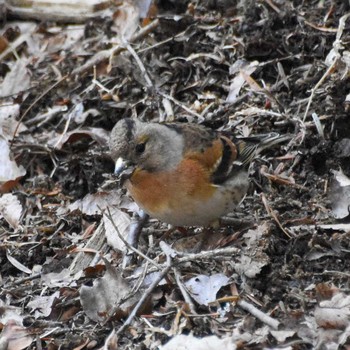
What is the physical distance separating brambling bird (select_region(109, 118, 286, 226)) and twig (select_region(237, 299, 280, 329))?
0.86 metres

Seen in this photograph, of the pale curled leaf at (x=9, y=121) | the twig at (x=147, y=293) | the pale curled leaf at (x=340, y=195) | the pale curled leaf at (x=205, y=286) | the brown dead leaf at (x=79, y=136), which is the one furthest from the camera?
the pale curled leaf at (x=9, y=121)

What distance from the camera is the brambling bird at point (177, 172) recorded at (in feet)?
17.5

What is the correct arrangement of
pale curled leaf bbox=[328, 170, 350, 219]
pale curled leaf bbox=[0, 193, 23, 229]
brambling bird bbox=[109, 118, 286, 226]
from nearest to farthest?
brambling bird bbox=[109, 118, 286, 226]
pale curled leaf bbox=[328, 170, 350, 219]
pale curled leaf bbox=[0, 193, 23, 229]

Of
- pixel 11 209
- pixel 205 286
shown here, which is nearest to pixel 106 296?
pixel 205 286

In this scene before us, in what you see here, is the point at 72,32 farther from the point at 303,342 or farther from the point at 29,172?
the point at 303,342

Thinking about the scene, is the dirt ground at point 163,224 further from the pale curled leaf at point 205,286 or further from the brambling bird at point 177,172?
the brambling bird at point 177,172

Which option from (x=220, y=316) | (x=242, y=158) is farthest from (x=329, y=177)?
(x=220, y=316)

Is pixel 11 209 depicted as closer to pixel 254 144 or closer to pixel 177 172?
pixel 177 172

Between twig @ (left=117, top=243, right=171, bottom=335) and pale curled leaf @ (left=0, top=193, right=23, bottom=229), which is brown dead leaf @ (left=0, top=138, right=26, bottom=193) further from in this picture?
twig @ (left=117, top=243, right=171, bottom=335)

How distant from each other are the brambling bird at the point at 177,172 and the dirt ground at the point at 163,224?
27 centimetres

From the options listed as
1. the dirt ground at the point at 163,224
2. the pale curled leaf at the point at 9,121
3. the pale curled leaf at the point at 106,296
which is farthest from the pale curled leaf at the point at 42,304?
the pale curled leaf at the point at 9,121

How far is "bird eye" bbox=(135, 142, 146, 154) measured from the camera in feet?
17.6

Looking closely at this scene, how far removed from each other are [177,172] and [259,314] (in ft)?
4.20

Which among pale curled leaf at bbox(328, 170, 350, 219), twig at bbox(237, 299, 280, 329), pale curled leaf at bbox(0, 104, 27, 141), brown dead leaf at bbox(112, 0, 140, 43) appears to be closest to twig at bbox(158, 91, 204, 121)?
brown dead leaf at bbox(112, 0, 140, 43)
